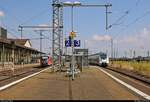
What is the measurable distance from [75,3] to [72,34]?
563 cm

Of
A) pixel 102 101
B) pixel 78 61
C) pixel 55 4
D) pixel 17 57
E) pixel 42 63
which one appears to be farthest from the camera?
pixel 17 57

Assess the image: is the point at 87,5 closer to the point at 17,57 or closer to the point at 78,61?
the point at 78,61

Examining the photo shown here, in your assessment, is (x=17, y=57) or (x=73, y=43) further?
(x=17, y=57)

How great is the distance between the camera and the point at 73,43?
2856cm

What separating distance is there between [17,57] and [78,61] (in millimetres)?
46433

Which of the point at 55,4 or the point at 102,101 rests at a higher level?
the point at 55,4

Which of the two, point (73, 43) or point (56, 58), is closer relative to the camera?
point (73, 43)

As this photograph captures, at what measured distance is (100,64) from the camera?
80062mm

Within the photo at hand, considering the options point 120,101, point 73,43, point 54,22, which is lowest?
point 120,101

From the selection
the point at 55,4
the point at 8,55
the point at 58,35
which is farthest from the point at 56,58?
the point at 8,55

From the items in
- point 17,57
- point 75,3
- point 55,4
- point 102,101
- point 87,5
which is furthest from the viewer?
point 17,57

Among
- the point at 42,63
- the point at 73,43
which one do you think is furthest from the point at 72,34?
the point at 42,63

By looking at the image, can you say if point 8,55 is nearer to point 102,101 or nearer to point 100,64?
point 100,64

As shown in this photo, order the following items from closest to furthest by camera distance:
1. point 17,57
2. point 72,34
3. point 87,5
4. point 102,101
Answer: point 102,101 → point 72,34 → point 87,5 → point 17,57
